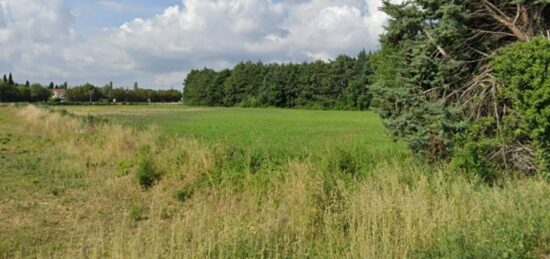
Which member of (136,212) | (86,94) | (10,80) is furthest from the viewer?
(10,80)

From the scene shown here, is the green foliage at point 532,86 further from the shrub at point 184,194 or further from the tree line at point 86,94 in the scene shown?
the tree line at point 86,94

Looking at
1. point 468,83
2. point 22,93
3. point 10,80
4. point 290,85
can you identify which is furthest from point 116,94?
point 468,83

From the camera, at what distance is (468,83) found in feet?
31.5

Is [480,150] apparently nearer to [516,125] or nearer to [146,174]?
[516,125]

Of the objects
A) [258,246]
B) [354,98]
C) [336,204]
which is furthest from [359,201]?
[354,98]

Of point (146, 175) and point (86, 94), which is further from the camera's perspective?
point (86, 94)

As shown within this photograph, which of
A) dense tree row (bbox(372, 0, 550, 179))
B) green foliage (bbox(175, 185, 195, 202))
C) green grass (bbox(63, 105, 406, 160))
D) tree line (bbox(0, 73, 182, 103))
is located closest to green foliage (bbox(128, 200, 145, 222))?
green foliage (bbox(175, 185, 195, 202))

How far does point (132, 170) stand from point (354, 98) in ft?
258

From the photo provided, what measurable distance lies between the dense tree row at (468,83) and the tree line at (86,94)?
124 meters

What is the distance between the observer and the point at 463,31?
934 cm

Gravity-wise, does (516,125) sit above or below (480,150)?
above

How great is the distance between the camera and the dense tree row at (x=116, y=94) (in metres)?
129

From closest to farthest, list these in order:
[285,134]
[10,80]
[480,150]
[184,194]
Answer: [480,150]
[184,194]
[285,134]
[10,80]

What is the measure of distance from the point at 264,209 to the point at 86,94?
5258 inches
